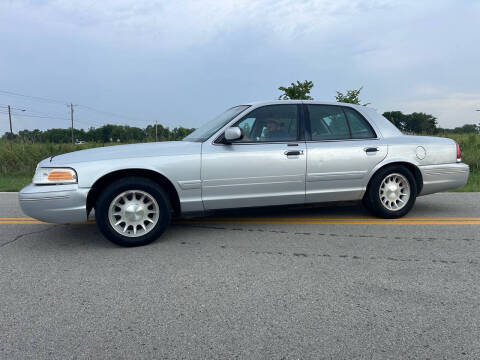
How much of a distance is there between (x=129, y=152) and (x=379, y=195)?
3.23 meters

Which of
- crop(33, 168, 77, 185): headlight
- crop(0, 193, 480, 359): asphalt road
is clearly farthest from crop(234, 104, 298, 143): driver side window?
crop(33, 168, 77, 185): headlight

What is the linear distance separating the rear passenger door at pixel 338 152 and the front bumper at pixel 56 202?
262cm

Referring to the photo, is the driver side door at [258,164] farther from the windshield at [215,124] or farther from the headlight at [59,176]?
the headlight at [59,176]

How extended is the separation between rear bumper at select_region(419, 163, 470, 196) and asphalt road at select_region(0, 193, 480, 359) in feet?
2.25

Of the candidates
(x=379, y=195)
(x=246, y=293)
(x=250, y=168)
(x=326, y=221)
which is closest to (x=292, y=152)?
(x=250, y=168)

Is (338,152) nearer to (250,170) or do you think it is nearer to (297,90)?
(250,170)

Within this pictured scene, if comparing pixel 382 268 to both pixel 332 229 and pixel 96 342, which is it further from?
pixel 96 342

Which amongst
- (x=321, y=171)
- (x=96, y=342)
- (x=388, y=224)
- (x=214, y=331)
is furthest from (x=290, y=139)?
(x=96, y=342)

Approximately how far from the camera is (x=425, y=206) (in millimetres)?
6180

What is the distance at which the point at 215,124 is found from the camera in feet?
16.1

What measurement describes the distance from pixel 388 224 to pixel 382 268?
1710mm

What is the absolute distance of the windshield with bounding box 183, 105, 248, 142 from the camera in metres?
4.64

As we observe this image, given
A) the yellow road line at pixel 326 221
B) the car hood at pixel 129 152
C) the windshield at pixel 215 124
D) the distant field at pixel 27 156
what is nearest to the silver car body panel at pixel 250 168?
the car hood at pixel 129 152

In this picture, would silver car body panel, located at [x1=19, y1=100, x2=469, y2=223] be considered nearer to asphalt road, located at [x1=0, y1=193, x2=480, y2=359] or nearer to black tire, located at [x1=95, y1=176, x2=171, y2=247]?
black tire, located at [x1=95, y1=176, x2=171, y2=247]
